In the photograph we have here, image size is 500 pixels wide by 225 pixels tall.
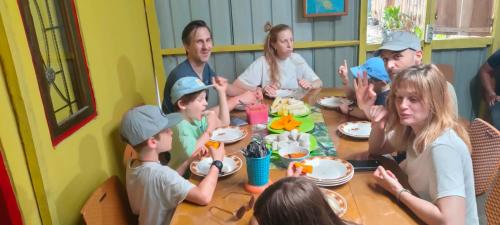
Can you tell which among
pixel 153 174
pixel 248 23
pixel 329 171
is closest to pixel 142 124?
pixel 153 174

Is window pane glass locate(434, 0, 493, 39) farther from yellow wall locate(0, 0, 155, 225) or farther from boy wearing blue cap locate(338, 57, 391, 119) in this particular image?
yellow wall locate(0, 0, 155, 225)

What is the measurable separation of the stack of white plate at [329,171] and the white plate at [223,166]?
0.32m

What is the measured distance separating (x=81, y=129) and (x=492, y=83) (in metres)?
3.51

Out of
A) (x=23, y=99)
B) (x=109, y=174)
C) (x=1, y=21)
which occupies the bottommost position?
(x=109, y=174)

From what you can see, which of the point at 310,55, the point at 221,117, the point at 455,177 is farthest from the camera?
the point at 310,55

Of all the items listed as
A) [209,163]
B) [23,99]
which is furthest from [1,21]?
[209,163]

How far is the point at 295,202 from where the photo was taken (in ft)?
3.04

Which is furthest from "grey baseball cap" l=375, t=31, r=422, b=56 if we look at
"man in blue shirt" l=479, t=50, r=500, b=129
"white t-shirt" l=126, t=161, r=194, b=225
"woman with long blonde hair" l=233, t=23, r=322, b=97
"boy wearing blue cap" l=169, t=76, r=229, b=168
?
"man in blue shirt" l=479, t=50, r=500, b=129

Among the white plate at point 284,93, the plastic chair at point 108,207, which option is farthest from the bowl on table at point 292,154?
the white plate at point 284,93

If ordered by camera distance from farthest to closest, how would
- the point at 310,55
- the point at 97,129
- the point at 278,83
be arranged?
the point at 310,55
the point at 278,83
the point at 97,129

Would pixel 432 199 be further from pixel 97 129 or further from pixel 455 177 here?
pixel 97 129

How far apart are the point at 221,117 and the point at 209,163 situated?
564 mm

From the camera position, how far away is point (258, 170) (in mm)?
1465

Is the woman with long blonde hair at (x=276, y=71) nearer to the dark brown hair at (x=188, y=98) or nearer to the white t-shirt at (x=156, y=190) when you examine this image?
the dark brown hair at (x=188, y=98)
